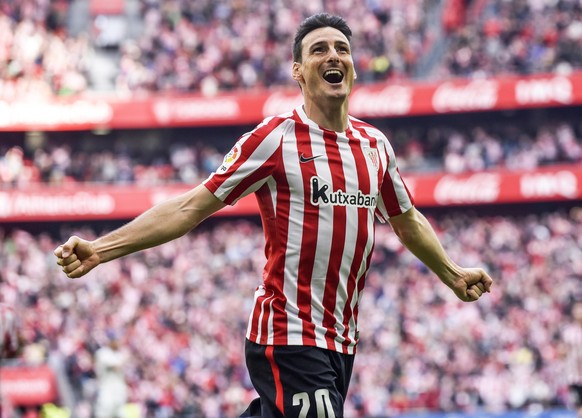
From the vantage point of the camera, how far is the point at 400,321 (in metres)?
20.2

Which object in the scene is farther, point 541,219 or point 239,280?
point 541,219

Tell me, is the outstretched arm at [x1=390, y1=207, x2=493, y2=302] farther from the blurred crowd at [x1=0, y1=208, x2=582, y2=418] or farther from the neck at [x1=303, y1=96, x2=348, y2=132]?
the blurred crowd at [x1=0, y1=208, x2=582, y2=418]

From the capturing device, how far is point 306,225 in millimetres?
4426

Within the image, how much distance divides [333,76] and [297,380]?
1.27 m

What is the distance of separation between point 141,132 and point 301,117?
995 inches

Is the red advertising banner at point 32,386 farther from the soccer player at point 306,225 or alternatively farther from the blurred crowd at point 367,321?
the soccer player at point 306,225

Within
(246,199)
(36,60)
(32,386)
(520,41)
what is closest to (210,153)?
(246,199)

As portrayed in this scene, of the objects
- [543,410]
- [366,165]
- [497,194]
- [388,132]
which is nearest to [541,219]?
[497,194]

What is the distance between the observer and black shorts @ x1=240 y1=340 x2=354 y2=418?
4297mm

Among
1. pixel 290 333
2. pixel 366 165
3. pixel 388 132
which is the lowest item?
pixel 290 333

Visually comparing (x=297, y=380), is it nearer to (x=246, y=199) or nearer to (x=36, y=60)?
(x=246, y=199)

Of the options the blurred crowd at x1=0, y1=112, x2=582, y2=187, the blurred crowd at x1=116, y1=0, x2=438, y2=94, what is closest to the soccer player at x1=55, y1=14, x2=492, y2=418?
the blurred crowd at x1=0, y1=112, x2=582, y2=187

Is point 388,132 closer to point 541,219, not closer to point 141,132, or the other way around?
point 541,219

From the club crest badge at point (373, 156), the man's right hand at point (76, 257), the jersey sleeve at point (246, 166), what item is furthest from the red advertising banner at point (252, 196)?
the man's right hand at point (76, 257)
